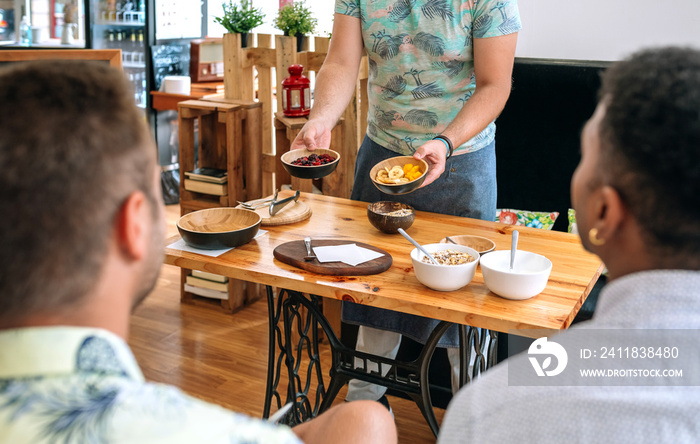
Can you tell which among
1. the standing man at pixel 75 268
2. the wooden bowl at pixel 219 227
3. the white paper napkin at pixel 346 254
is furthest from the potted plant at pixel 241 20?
the standing man at pixel 75 268

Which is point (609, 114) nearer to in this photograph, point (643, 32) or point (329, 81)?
point (329, 81)

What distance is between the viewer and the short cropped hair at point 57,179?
71 centimetres

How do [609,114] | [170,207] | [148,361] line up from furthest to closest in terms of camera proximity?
[170,207] → [148,361] → [609,114]

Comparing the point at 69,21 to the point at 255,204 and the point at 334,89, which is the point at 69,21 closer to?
the point at 334,89

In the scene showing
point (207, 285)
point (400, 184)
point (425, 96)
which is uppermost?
point (425, 96)

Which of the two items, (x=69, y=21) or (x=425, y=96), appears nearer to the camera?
(x=425, y=96)

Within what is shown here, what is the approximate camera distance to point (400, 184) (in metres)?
1.98

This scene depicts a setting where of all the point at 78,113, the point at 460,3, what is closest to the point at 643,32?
the point at 460,3

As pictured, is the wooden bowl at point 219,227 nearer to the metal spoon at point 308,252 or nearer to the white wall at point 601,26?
the metal spoon at point 308,252

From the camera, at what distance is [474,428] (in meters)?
0.89

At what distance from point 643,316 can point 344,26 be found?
1733 mm

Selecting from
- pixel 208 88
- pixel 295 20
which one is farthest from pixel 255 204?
pixel 208 88

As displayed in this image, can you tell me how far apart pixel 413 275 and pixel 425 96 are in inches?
27.2

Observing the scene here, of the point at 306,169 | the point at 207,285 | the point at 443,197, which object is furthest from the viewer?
the point at 207,285
